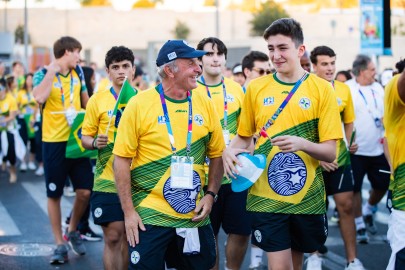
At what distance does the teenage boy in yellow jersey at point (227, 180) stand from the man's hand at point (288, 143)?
201cm

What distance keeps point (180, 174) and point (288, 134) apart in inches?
33.6

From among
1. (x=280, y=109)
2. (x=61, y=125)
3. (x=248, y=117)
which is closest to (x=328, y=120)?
(x=280, y=109)

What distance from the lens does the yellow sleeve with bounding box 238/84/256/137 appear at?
6066 millimetres

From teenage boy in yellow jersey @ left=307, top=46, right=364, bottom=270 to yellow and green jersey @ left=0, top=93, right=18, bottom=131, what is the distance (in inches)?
368

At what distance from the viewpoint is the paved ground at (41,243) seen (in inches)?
362

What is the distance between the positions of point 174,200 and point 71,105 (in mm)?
4312

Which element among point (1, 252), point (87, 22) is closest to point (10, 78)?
point (1, 252)

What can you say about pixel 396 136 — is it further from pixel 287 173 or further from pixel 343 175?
pixel 343 175

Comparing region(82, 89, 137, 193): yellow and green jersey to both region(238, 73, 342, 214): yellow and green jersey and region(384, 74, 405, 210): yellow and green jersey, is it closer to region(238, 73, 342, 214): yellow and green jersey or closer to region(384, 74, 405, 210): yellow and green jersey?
region(238, 73, 342, 214): yellow and green jersey

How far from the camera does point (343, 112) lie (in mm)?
8633

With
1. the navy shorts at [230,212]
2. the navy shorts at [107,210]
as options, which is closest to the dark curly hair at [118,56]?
the navy shorts at [107,210]

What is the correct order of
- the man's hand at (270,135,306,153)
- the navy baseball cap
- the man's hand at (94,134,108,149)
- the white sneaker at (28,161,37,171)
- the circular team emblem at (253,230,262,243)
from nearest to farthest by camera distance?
the man's hand at (270,135,306,153) < the navy baseball cap < the circular team emblem at (253,230,262,243) < the man's hand at (94,134,108,149) < the white sneaker at (28,161,37,171)

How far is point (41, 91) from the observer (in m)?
9.33

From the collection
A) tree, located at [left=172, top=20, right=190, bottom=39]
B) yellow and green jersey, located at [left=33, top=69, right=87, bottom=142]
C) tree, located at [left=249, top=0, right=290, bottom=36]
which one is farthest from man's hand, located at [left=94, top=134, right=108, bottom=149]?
tree, located at [left=172, top=20, right=190, bottom=39]
